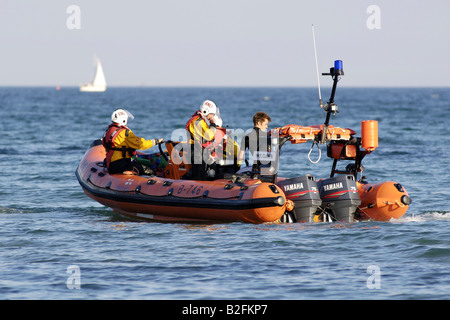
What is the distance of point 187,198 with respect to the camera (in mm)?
10031

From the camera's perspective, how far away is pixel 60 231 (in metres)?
10.0

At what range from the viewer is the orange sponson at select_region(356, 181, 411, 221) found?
9758 millimetres

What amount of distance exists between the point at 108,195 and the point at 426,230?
4638 mm

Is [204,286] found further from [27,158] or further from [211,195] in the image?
[27,158]

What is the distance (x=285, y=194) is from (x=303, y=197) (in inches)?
11.8

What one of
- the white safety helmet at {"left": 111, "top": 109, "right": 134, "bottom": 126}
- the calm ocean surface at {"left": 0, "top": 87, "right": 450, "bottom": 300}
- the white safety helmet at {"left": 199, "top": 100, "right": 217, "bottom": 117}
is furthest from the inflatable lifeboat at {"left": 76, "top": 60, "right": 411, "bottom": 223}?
the white safety helmet at {"left": 111, "top": 109, "right": 134, "bottom": 126}

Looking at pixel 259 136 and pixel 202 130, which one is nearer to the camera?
pixel 259 136

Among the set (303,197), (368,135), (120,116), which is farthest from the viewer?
(120,116)

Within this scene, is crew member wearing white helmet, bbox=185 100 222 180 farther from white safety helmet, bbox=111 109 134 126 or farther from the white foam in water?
the white foam in water

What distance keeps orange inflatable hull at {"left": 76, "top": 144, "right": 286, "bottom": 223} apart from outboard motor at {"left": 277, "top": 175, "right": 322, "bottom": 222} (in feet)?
0.93

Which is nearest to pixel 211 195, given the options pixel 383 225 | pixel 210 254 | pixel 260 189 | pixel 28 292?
pixel 260 189

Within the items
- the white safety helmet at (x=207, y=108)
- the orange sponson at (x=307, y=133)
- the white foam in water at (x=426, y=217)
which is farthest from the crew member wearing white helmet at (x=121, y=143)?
the white foam in water at (x=426, y=217)

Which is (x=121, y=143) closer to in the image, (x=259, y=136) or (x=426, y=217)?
(x=259, y=136)

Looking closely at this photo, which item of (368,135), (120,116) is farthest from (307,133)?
(120,116)
